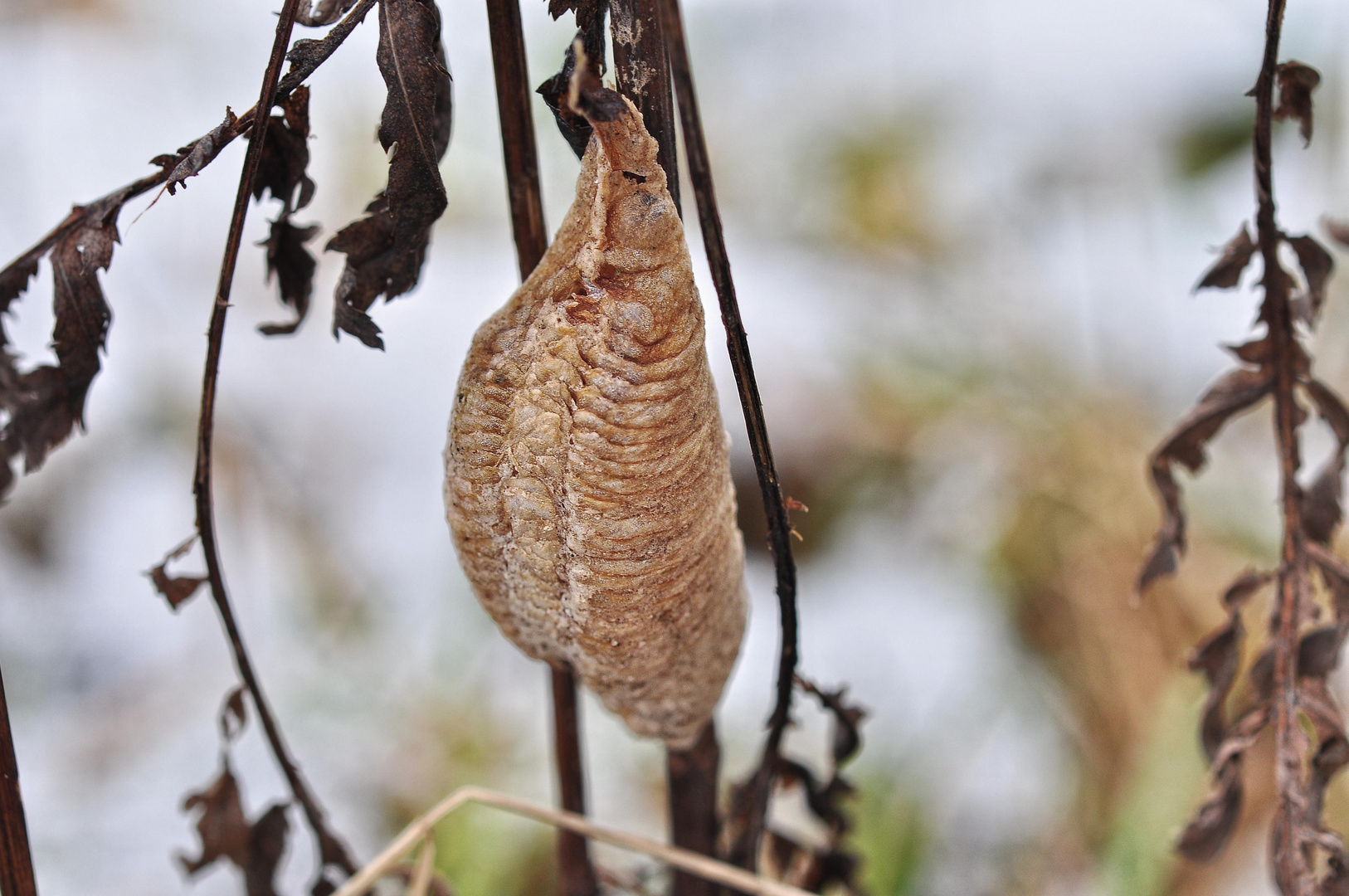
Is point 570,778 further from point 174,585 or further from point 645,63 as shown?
point 645,63

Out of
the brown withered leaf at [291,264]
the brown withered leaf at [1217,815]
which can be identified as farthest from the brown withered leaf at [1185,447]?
the brown withered leaf at [291,264]

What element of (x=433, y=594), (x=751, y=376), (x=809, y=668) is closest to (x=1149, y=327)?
(x=809, y=668)

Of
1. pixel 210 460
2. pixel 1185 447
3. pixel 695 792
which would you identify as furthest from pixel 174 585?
pixel 1185 447

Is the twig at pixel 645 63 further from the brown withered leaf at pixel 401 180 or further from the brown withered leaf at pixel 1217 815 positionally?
the brown withered leaf at pixel 1217 815

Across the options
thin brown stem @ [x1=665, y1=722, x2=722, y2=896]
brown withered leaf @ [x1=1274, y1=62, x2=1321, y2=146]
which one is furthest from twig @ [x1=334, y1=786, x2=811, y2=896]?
brown withered leaf @ [x1=1274, y1=62, x2=1321, y2=146]

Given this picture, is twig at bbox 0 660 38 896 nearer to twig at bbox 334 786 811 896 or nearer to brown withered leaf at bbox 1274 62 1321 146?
twig at bbox 334 786 811 896

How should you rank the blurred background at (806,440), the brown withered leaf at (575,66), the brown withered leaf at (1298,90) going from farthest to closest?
the blurred background at (806,440), the brown withered leaf at (1298,90), the brown withered leaf at (575,66)
